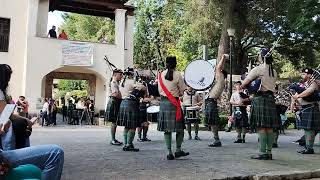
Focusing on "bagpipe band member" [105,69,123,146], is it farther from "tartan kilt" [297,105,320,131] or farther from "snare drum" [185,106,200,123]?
"tartan kilt" [297,105,320,131]

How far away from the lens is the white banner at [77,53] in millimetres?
22250

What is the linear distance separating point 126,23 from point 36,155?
21.5 metres

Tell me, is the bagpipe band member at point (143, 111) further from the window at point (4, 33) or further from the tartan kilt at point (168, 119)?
the window at point (4, 33)

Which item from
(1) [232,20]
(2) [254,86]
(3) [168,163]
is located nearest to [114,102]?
(3) [168,163]

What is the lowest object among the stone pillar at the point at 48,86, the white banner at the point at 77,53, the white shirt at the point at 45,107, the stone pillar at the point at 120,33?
the white shirt at the point at 45,107

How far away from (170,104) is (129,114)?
4.76 ft

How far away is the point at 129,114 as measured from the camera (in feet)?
29.8

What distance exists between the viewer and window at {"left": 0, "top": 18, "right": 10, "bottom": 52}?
2152 centimetres

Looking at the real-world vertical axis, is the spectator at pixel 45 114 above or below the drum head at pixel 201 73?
below

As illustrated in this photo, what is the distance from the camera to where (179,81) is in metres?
7.99

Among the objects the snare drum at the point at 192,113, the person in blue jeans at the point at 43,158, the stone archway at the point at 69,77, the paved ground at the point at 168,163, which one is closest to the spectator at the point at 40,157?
the person in blue jeans at the point at 43,158

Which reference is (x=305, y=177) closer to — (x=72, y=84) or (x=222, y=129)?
(x=222, y=129)

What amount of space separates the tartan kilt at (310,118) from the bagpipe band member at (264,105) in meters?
1.48

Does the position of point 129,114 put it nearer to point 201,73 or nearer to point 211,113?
point 201,73
